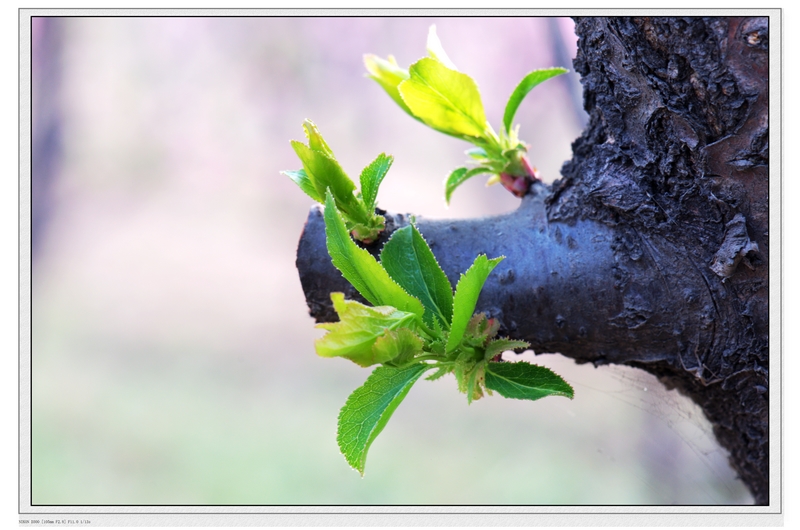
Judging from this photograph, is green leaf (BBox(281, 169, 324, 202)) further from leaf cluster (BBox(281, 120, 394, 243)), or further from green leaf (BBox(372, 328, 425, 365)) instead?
green leaf (BBox(372, 328, 425, 365))

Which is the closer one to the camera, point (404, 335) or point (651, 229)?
point (404, 335)

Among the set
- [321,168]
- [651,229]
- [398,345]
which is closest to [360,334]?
[398,345]

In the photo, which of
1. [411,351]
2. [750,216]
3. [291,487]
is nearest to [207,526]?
[411,351]

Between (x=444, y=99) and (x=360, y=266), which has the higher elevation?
(x=444, y=99)

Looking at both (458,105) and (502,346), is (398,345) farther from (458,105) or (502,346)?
(458,105)

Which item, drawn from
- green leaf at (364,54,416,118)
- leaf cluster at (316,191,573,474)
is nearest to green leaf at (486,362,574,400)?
leaf cluster at (316,191,573,474)

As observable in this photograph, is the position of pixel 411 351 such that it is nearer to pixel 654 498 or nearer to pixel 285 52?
pixel 654 498

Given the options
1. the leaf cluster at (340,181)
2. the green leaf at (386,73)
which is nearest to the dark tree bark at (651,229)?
the leaf cluster at (340,181)
